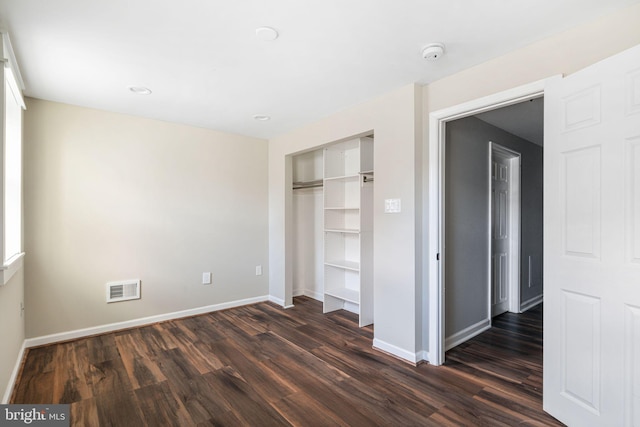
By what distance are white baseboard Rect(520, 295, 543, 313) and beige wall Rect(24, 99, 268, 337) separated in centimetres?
354

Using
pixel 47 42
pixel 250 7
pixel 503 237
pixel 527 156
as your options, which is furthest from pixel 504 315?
pixel 47 42

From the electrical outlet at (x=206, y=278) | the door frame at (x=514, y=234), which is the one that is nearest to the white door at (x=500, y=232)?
the door frame at (x=514, y=234)

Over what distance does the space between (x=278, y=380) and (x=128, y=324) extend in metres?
2.13

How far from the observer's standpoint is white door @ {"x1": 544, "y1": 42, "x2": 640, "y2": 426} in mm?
1533

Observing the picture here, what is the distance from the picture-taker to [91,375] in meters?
2.46

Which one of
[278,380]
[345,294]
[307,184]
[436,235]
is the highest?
[307,184]

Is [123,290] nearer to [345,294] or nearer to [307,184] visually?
[345,294]

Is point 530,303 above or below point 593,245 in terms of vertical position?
below

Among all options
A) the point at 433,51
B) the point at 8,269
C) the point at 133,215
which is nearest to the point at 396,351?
the point at 433,51

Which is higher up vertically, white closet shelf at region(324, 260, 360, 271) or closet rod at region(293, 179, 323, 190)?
closet rod at region(293, 179, 323, 190)

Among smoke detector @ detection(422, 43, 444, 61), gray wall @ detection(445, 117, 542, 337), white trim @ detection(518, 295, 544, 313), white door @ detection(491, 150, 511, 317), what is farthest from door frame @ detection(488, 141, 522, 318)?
smoke detector @ detection(422, 43, 444, 61)

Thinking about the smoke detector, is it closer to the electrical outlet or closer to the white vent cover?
the electrical outlet

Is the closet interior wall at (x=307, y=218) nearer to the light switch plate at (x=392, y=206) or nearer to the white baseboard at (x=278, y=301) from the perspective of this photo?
the white baseboard at (x=278, y=301)

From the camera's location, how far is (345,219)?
4.29m
